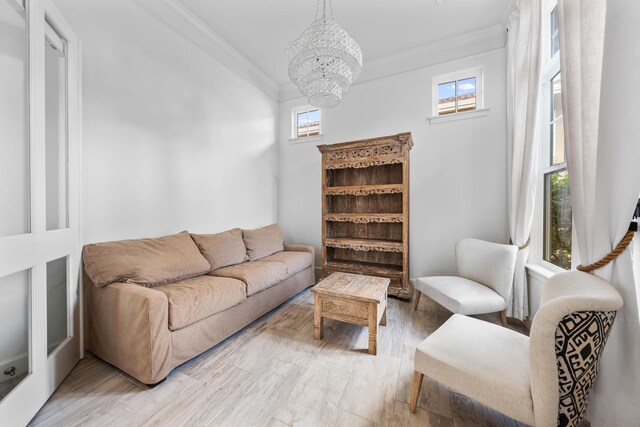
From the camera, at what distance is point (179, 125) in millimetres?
2586

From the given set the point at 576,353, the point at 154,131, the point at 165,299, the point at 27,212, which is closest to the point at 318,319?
the point at 165,299

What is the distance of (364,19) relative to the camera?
262 cm

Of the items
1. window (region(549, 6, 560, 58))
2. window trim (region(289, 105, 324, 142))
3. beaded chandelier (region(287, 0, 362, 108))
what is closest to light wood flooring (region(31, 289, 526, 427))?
beaded chandelier (region(287, 0, 362, 108))

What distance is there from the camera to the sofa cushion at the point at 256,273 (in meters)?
2.22

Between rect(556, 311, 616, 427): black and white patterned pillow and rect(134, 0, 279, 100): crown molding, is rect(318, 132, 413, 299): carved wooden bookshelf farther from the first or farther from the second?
rect(556, 311, 616, 427): black and white patterned pillow

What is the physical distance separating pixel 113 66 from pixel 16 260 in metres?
1.76

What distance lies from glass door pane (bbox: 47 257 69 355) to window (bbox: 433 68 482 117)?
153 inches

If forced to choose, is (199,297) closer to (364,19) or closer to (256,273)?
(256,273)

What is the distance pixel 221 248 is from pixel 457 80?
348 centimetres

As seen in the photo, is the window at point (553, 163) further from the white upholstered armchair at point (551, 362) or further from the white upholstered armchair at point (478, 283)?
the white upholstered armchair at point (551, 362)

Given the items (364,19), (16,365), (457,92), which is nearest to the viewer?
(16,365)

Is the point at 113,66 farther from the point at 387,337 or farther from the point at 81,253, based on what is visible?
the point at 387,337

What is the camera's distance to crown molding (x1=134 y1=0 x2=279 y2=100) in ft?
7.77

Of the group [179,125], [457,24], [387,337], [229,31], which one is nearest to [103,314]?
[179,125]
